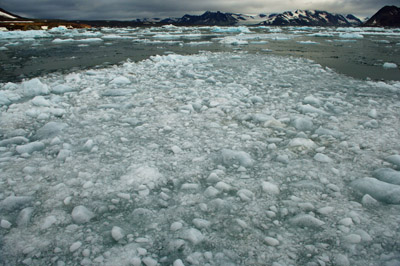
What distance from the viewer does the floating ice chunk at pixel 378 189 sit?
150cm

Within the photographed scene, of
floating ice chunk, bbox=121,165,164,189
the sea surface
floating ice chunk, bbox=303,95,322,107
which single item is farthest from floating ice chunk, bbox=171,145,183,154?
the sea surface

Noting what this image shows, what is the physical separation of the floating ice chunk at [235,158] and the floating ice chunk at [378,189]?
30.2 inches

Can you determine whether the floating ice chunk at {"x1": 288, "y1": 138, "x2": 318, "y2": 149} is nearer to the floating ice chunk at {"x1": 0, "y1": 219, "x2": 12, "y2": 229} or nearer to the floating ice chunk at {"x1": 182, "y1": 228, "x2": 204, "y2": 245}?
the floating ice chunk at {"x1": 182, "y1": 228, "x2": 204, "y2": 245}

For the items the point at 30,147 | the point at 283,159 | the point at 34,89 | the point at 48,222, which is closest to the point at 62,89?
the point at 34,89

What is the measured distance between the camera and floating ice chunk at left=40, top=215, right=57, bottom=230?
1335 mm

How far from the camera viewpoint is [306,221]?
1.37 meters

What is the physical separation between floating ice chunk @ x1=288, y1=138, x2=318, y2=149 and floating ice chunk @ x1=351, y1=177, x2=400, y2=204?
57 cm

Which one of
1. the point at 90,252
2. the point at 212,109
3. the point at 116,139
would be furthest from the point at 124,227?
the point at 212,109

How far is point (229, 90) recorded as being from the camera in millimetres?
4000

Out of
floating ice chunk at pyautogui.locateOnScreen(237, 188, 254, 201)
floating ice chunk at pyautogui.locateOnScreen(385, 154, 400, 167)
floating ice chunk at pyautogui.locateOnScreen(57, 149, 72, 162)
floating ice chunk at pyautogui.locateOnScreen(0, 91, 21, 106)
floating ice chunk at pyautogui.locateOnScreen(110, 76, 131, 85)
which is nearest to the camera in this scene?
floating ice chunk at pyautogui.locateOnScreen(237, 188, 254, 201)

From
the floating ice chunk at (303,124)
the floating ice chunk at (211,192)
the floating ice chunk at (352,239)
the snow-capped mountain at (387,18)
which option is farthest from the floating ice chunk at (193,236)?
the snow-capped mountain at (387,18)

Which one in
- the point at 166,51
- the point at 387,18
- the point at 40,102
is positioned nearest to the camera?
the point at 40,102

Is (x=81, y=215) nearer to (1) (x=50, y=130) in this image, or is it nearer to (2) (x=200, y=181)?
(2) (x=200, y=181)

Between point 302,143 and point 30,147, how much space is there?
254 centimetres
